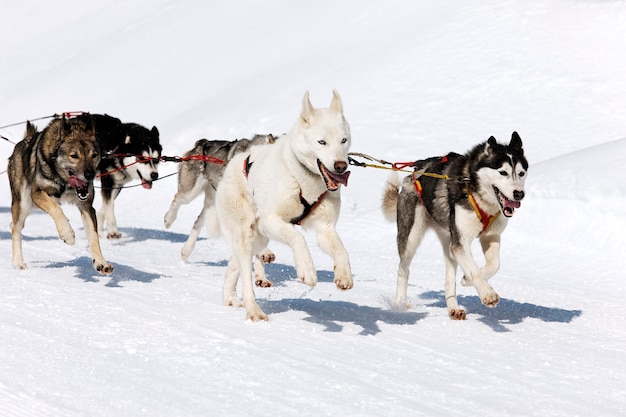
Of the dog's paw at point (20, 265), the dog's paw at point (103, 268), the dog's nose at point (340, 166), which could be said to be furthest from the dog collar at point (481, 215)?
the dog's paw at point (20, 265)

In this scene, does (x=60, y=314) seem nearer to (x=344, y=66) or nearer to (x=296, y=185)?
(x=296, y=185)

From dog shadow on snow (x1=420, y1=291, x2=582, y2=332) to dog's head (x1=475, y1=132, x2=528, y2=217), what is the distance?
0.86 meters

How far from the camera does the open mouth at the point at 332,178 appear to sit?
4.98 m

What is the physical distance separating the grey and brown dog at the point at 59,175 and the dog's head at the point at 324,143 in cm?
222

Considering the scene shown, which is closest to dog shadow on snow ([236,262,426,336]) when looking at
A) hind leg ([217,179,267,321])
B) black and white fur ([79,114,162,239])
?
hind leg ([217,179,267,321])

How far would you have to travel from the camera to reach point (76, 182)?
22.5 feet

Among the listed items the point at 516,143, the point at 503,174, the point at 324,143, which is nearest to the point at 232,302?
the point at 324,143

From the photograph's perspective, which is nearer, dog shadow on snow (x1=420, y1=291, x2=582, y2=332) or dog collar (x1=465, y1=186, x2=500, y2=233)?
dog collar (x1=465, y1=186, x2=500, y2=233)

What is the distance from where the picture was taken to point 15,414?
3.46m

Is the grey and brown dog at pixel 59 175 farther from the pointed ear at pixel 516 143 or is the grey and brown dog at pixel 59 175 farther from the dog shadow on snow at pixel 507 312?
the pointed ear at pixel 516 143

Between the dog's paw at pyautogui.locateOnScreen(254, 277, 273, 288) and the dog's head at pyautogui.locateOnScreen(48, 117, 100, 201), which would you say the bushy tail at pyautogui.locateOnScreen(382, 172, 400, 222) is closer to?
the dog's paw at pyautogui.locateOnScreen(254, 277, 273, 288)

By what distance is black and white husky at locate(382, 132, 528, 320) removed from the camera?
5707mm

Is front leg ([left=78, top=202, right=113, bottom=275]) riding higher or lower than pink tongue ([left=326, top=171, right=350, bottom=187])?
lower

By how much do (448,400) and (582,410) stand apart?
63cm
